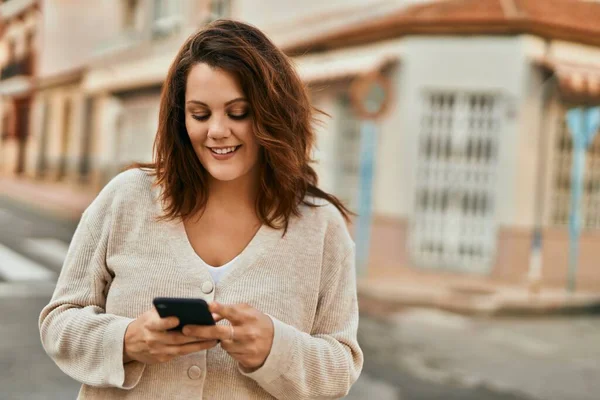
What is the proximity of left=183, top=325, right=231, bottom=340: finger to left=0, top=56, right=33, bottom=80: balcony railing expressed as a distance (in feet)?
87.7

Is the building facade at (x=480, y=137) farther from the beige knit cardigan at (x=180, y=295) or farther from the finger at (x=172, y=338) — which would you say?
the finger at (x=172, y=338)

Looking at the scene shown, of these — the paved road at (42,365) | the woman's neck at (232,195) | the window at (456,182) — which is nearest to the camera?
the woman's neck at (232,195)

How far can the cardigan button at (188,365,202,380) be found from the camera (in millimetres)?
1383

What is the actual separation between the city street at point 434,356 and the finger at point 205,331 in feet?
10.2

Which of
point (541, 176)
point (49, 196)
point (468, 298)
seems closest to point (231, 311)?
point (468, 298)

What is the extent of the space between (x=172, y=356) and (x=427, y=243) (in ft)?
30.2

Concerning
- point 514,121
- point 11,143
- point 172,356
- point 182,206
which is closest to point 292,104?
point 182,206

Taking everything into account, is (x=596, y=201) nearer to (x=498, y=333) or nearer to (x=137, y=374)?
(x=498, y=333)

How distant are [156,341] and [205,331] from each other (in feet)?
0.30

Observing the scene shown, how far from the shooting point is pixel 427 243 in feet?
33.8

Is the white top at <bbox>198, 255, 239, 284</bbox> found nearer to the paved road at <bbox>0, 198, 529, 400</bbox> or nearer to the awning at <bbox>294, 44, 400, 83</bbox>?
the paved road at <bbox>0, 198, 529, 400</bbox>

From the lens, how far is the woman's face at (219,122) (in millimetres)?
1391

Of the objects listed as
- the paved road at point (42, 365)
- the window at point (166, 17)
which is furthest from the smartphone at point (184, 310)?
the window at point (166, 17)

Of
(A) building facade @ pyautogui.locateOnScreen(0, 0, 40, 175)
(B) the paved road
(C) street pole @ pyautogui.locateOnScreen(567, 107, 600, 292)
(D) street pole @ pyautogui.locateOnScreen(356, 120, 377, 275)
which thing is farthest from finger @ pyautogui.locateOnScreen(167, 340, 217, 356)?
(A) building facade @ pyautogui.locateOnScreen(0, 0, 40, 175)
